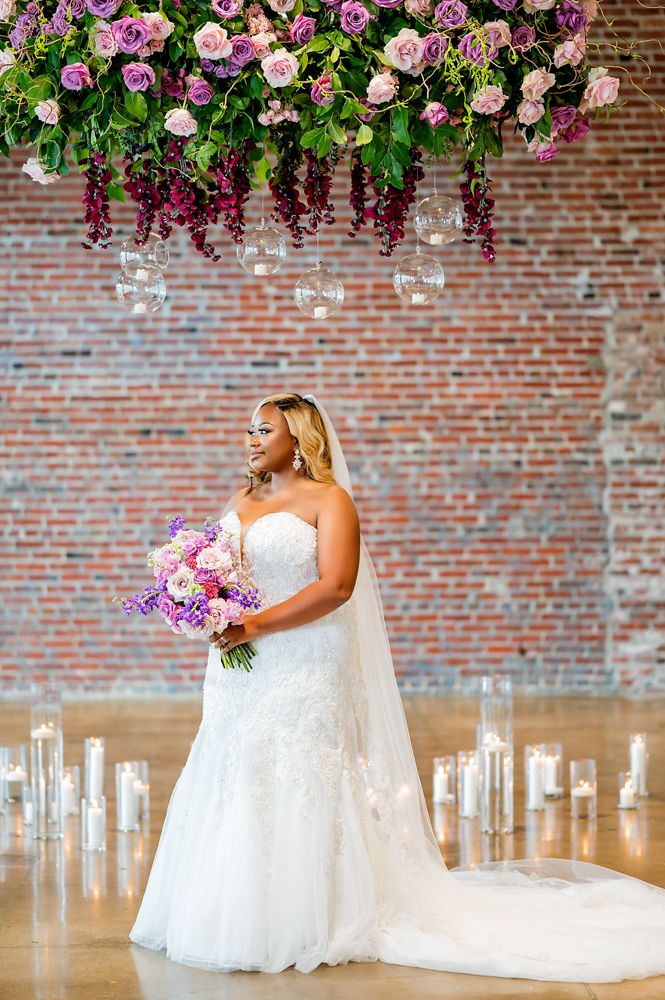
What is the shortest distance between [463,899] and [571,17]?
272 centimetres

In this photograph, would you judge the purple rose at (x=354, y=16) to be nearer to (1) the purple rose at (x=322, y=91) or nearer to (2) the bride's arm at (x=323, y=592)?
(1) the purple rose at (x=322, y=91)

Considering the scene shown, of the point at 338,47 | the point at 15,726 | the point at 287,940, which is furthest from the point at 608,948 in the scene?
the point at 15,726

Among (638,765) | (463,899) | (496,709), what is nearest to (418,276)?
(463,899)

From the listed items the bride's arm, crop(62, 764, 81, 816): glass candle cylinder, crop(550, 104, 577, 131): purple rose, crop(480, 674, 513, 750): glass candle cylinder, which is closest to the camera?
crop(550, 104, 577, 131): purple rose

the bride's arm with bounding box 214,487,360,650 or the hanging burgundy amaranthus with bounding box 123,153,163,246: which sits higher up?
the hanging burgundy amaranthus with bounding box 123,153,163,246

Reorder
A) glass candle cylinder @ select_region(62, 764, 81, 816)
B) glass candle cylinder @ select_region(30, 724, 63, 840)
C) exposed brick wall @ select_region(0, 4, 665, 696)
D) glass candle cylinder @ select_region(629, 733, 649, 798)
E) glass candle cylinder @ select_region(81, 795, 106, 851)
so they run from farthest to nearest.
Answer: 1. exposed brick wall @ select_region(0, 4, 665, 696)
2. glass candle cylinder @ select_region(629, 733, 649, 798)
3. glass candle cylinder @ select_region(62, 764, 81, 816)
4. glass candle cylinder @ select_region(30, 724, 63, 840)
5. glass candle cylinder @ select_region(81, 795, 106, 851)

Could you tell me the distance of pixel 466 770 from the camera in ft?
16.5

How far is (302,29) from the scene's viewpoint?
9.44 feet

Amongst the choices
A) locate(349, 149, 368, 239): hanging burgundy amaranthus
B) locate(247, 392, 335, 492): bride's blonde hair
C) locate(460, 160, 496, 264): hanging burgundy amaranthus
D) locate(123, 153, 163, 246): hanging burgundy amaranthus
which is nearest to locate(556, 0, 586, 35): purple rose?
locate(460, 160, 496, 264): hanging burgundy amaranthus

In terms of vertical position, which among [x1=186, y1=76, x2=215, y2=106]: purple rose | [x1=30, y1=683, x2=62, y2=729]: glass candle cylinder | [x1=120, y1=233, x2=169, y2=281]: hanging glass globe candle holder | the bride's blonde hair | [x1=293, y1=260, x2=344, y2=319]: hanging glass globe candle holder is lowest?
[x1=30, y1=683, x2=62, y2=729]: glass candle cylinder

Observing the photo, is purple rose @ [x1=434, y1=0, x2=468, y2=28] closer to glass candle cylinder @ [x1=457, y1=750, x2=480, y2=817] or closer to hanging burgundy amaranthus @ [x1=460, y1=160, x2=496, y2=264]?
hanging burgundy amaranthus @ [x1=460, y1=160, x2=496, y2=264]

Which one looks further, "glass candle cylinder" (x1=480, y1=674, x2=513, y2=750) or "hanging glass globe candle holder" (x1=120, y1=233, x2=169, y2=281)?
"glass candle cylinder" (x1=480, y1=674, x2=513, y2=750)

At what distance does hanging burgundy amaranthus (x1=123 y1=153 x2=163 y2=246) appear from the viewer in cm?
318

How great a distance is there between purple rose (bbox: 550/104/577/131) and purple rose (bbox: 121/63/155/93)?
3.68 ft
